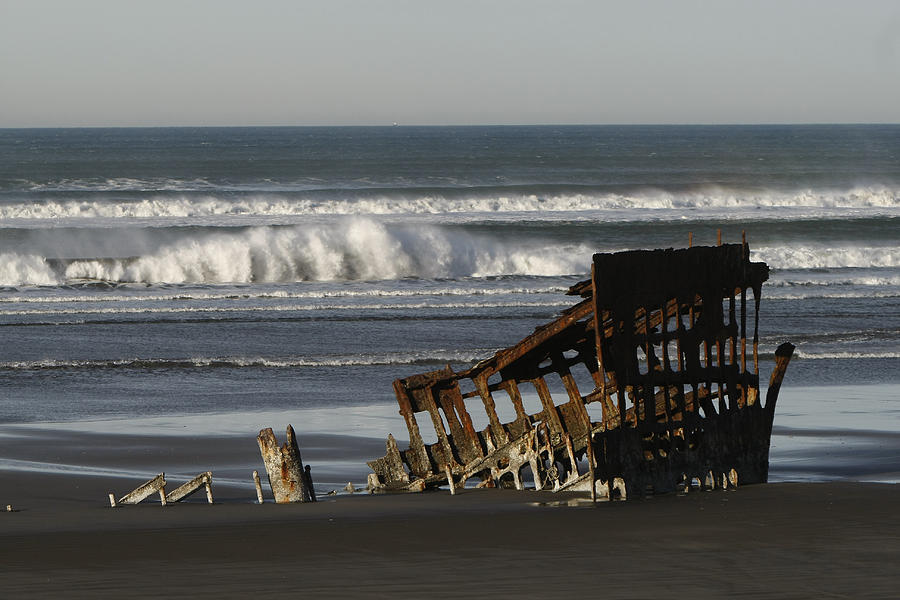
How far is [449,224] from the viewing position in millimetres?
46844

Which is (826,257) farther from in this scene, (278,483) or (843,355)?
(278,483)

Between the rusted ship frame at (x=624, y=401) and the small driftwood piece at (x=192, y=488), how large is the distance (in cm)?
187

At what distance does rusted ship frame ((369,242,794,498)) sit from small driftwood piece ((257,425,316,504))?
1120 mm

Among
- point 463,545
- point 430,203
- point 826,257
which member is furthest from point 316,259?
point 463,545

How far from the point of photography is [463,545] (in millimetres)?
9633

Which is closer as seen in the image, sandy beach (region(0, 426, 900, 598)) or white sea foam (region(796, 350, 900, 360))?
sandy beach (region(0, 426, 900, 598))

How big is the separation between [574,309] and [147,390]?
906 centimetres

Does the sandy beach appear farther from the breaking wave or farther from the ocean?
the breaking wave

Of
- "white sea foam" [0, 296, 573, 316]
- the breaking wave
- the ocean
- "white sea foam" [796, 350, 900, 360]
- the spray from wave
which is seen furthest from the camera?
the breaking wave

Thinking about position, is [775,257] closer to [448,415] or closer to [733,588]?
[448,415]

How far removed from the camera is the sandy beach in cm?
848

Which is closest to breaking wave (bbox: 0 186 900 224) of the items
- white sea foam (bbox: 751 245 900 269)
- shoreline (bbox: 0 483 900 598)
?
white sea foam (bbox: 751 245 900 269)

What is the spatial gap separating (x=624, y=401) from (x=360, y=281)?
24.4 m

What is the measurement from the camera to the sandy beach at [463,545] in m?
8.48
